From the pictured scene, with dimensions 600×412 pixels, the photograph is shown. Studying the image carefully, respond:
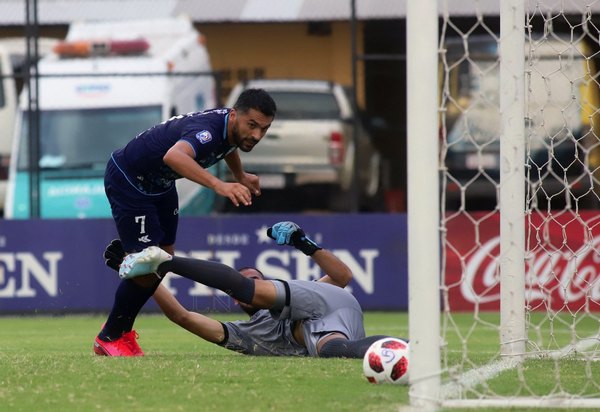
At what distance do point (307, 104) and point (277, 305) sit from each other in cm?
1175

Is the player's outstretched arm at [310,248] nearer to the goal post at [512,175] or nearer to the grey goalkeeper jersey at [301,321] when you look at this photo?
the grey goalkeeper jersey at [301,321]

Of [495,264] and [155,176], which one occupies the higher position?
[155,176]

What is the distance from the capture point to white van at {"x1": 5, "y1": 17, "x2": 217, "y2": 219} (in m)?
16.9

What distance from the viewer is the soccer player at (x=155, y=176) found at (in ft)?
25.5

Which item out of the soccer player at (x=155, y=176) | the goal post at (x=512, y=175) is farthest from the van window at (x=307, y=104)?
the goal post at (x=512, y=175)

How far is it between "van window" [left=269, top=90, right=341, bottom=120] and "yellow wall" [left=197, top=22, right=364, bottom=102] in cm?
293

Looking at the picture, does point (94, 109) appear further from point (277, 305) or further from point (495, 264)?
point (277, 305)

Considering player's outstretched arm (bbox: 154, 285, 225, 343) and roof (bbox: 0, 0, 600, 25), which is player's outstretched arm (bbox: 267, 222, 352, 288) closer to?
player's outstretched arm (bbox: 154, 285, 225, 343)

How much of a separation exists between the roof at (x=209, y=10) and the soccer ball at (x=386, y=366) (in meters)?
14.3

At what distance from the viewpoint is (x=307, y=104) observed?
762 inches

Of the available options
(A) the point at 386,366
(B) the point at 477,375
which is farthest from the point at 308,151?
(A) the point at 386,366

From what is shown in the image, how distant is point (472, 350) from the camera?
990cm

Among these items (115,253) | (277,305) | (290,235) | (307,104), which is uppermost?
(307,104)

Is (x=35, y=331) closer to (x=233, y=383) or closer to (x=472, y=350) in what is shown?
(x=472, y=350)
